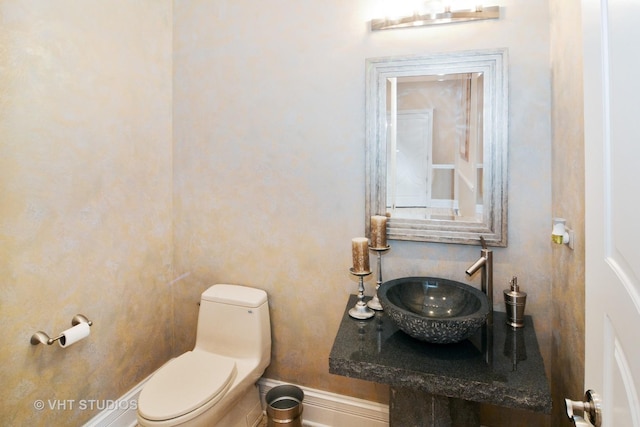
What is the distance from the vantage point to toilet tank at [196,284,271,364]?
192 centimetres

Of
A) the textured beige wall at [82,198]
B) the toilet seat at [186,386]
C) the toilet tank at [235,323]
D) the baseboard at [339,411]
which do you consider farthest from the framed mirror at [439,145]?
the textured beige wall at [82,198]

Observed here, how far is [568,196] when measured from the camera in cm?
132

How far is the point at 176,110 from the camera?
217 centimetres

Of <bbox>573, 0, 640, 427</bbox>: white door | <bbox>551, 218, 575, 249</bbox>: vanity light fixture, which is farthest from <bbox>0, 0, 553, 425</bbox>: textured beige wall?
<bbox>573, 0, 640, 427</bbox>: white door

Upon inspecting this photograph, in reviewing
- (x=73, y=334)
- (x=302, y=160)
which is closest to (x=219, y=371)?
(x=73, y=334)

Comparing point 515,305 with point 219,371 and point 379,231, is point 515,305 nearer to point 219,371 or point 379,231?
point 379,231

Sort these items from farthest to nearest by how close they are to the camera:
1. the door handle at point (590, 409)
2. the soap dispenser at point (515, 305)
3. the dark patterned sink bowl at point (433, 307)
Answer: the soap dispenser at point (515, 305) → the dark patterned sink bowl at point (433, 307) → the door handle at point (590, 409)

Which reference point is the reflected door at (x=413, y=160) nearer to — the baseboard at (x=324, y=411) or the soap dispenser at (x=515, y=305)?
the soap dispenser at (x=515, y=305)

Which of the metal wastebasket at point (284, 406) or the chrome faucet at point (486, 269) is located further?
the metal wastebasket at point (284, 406)

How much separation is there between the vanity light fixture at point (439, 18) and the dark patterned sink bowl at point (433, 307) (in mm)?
1229

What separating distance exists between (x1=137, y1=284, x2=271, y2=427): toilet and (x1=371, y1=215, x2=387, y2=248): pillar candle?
2.45 ft

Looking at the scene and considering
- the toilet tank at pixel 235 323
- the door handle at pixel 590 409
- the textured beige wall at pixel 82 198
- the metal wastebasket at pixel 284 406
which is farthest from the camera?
the toilet tank at pixel 235 323

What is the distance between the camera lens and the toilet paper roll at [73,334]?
4.77ft

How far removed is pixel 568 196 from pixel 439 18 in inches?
39.2
